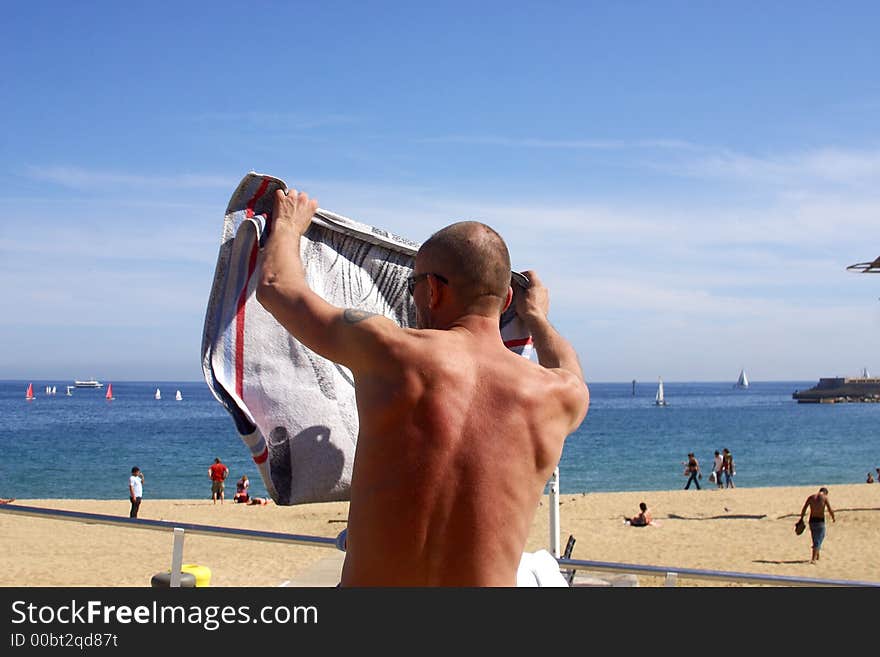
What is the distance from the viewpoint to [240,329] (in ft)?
7.87

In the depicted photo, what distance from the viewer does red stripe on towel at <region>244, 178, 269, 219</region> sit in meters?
2.37

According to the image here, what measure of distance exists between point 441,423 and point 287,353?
2.44ft

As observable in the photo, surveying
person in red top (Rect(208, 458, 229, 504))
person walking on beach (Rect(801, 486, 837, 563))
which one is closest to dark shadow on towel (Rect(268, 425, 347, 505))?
person walking on beach (Rect(801, 486, 837, 563))

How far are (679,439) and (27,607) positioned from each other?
7652cm

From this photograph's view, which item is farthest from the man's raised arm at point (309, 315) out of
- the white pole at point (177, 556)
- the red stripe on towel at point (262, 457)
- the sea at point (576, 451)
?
the sea at point (576, 451)

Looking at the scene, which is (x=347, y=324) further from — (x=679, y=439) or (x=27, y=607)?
(x=679, y=439)

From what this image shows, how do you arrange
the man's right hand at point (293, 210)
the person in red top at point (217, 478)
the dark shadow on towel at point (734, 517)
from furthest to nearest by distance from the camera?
the person in red top at point (217, 478), the dark shadow on towel at point (734, 517), the man's right hand at point (293, 210)

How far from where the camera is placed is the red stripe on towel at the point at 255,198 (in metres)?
2.37

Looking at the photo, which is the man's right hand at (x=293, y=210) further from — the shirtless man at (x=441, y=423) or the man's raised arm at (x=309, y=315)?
the shirtless man at (x=441, y=423)

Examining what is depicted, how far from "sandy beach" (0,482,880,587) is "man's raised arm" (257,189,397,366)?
8699 millimetres

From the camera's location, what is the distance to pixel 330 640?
2158 mm

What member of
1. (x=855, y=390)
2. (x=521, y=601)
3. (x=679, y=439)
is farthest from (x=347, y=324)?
(x=855, y=390)

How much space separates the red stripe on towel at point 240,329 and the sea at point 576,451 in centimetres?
3513

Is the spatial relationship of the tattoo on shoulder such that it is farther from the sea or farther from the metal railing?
the sea
